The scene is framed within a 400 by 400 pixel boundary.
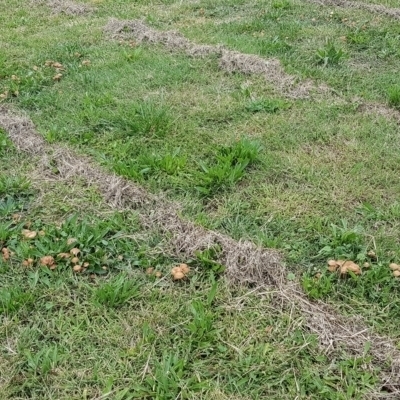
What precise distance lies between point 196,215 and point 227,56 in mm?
2843

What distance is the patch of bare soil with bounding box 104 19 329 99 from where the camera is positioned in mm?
4906

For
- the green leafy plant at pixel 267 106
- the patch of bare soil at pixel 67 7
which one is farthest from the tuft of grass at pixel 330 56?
the patch of bare soil at pixel 67 7

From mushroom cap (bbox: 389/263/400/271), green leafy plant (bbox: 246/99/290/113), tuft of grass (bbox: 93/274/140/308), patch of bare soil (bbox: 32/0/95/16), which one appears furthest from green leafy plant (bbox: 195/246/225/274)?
patch of bare soil (bbox: 32/0/95/16)

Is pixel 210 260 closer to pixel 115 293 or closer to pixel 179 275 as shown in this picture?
pixel 179 275

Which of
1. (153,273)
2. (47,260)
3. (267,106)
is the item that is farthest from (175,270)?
(267,106)

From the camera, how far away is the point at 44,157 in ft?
12.8

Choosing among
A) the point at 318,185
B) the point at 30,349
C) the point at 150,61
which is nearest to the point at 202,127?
the point at 318,185

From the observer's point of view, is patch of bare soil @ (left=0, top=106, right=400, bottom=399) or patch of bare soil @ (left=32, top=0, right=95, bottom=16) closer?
patch of bare soil @ (left=0, top=106, right=400, bottom=399)

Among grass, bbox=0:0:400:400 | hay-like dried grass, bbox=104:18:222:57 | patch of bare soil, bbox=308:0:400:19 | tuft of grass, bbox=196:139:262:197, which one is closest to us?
grass, bbox=0:0:400:400

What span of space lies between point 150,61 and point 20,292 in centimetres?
360

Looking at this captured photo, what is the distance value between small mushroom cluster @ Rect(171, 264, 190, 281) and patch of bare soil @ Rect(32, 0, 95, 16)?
19.9ft

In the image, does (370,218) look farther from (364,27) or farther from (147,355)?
(364,27)

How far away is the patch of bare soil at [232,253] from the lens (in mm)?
2391

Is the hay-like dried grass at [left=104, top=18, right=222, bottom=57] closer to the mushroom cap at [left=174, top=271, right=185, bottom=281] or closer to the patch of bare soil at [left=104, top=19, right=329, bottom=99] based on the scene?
the patch of bare soil at [left=104, top=19, right=329, bottom=99]
